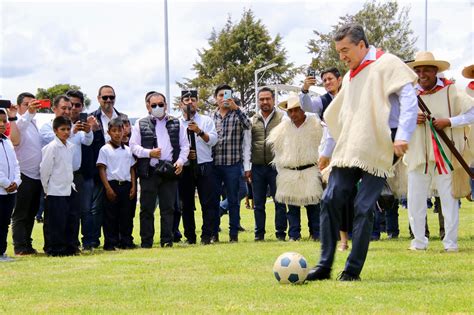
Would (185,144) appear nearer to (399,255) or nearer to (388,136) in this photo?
(399,255)

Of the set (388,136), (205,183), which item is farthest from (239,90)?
(388,136)

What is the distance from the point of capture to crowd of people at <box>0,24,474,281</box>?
34.4 ft

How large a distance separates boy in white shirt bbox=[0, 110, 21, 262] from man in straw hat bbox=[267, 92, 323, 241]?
4.05 metres

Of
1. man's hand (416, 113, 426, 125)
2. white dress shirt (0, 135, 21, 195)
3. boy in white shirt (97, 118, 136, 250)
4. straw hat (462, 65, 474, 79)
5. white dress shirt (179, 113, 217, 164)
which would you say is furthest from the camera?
white dress shirt (179, 113, 217, 164)

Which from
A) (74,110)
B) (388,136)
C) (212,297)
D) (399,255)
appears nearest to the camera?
(212,297)

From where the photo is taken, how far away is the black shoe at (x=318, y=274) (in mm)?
7738

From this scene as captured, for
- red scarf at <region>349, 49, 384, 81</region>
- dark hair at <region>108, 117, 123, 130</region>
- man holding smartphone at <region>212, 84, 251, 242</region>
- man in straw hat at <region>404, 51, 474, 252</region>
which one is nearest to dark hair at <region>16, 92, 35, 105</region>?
dark hair at <region>108, 117, 123, 130</region>

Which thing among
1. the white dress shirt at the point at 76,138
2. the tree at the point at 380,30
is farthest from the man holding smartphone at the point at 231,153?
the tree at the point at 380,30

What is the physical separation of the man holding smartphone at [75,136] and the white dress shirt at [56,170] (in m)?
0.29

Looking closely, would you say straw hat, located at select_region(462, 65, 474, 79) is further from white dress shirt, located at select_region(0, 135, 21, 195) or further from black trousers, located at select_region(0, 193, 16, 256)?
black trousers, located at select_region(0, 193, 16, 256)

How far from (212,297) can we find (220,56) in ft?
170

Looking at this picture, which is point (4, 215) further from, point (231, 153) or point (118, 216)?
point (231, 153)

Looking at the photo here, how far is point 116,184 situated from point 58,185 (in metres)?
1.09

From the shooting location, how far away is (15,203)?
11.5 meters
